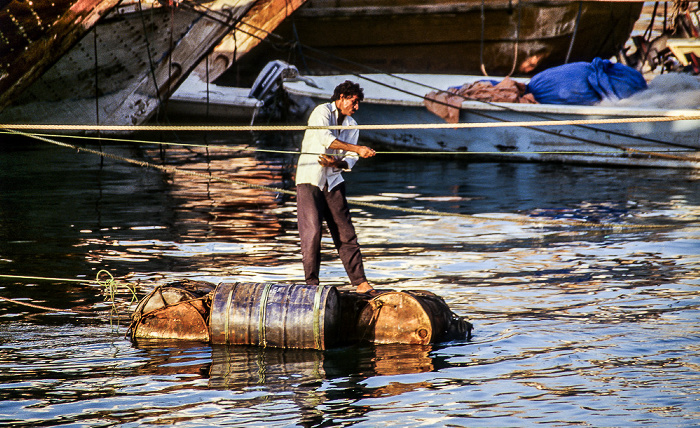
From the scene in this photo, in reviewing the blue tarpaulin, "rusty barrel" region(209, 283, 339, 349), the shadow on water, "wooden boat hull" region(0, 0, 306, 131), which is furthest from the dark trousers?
the blue tarpaulin

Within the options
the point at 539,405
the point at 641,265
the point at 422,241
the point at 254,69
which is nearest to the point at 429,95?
the point at 422,241

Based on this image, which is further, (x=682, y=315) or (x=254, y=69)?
(x=254, y=69)

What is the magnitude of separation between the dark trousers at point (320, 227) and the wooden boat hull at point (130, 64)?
886 centimetres

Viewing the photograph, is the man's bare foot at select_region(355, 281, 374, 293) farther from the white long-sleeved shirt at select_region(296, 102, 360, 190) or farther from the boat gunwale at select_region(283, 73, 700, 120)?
the boat gunwale at select_region(283, 73, 700, 120)

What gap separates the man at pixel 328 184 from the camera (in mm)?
6645

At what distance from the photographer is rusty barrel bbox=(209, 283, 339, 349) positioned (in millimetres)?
5910

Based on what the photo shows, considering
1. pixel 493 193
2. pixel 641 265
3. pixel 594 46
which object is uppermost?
pixel 594 46

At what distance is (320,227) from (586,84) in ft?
34.4

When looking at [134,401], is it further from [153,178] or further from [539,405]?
[153,178]

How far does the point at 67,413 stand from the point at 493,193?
29.9 ft

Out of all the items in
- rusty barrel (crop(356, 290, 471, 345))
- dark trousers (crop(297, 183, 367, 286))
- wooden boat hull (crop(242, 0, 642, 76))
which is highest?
wooden boat hull (crop(242, 0, 642, 76))

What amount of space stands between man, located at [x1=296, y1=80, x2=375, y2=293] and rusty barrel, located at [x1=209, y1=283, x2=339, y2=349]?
69 cm

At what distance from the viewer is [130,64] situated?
17984 mm

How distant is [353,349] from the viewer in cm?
603
